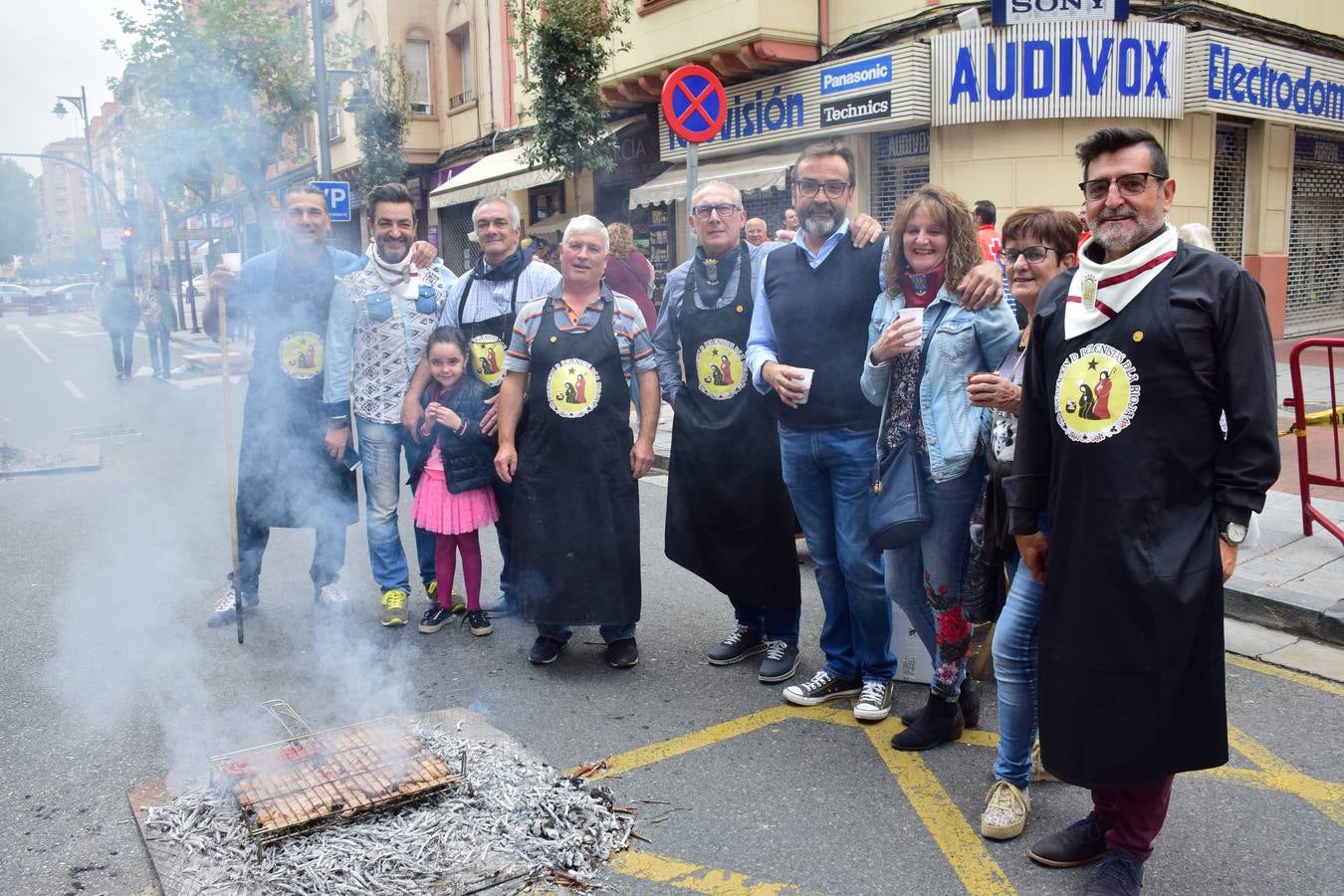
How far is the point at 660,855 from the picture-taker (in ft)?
9.57

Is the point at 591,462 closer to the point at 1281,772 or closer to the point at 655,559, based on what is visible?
the point at 655,559

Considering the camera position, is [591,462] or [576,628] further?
[576,628]

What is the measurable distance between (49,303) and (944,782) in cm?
5851

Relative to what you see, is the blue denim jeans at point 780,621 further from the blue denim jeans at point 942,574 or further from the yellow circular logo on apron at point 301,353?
the yellow circular logo on apron at point 301,353

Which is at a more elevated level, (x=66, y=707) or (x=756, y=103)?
(x=756, y=103)

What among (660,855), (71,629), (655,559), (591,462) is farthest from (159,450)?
(660,855)

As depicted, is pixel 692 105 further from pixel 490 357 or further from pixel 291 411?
pixel 291 411

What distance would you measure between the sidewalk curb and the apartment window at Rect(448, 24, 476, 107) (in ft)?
64.7

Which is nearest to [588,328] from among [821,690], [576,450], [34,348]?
[576,450]

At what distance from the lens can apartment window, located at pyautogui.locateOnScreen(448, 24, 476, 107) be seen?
21.8 m

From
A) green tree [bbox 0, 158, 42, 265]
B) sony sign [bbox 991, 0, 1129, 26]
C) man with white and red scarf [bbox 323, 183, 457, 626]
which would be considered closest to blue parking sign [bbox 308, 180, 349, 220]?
green tree [bbox 0, 158, 42, 265]

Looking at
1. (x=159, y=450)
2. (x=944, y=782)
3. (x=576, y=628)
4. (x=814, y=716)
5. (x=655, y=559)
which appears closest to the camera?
(x=944, y=782)

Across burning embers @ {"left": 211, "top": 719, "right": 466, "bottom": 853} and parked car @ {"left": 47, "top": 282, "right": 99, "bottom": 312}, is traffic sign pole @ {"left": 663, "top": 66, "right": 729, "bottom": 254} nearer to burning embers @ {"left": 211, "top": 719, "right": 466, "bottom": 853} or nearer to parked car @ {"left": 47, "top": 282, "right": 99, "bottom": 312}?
burning embers @ {"left": 211, "top": 719, "right": 466, "bottom": 853}

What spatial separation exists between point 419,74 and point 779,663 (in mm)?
21388
